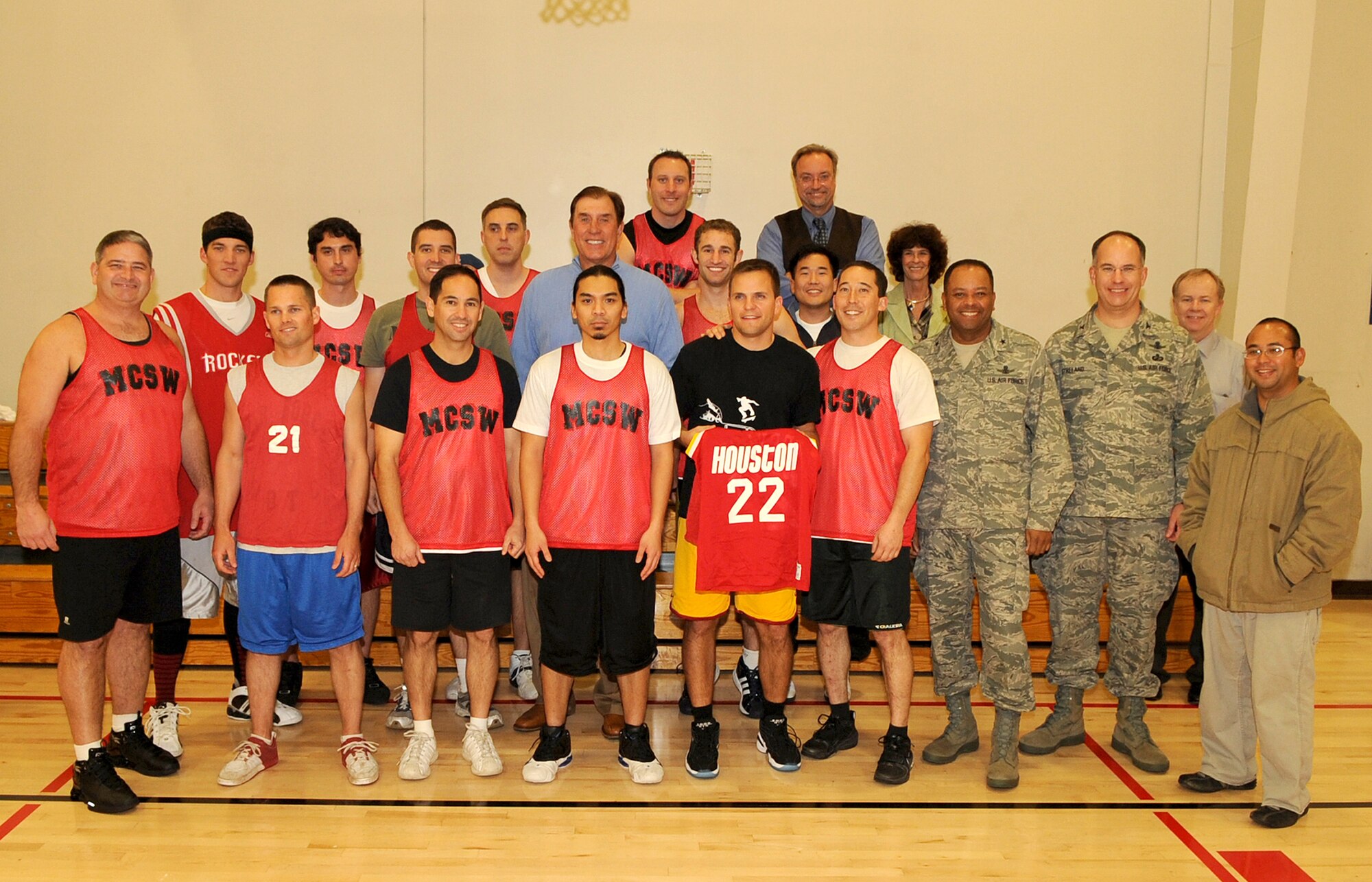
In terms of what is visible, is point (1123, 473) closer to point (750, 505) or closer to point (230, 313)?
point (750, 505)

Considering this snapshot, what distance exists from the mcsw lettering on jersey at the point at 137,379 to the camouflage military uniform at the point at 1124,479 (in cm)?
341

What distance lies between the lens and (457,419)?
12.1ft

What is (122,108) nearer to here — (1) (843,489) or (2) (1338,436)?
(1) (843,489)

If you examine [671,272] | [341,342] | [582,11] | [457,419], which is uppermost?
[582,11]

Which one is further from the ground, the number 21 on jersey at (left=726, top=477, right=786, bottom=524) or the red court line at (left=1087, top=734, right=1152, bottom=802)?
the number 21 on jersey at (left=726, top=477, right=786, bottom=524)

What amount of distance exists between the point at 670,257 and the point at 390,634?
244cm

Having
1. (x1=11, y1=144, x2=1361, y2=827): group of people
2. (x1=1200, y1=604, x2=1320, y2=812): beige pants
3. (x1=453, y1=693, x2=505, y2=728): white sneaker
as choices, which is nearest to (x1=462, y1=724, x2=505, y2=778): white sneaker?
(x1=11, y1=144, x2=1361, y2=827): group of people

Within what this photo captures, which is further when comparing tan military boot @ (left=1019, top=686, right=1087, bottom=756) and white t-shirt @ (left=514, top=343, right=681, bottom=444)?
tan military boot @ (left=1019, top=686, right=1087, bottom=756)

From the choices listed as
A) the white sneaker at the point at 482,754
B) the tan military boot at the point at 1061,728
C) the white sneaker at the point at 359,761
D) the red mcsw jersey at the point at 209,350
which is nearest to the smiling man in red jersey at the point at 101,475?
the red mcsw jersey at the point at 209,350

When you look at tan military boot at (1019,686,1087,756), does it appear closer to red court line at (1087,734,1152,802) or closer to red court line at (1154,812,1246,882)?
red court line at (1087,734,1152,802)

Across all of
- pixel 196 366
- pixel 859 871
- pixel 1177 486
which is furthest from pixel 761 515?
pixel 196 366

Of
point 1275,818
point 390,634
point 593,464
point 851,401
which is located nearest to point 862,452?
point 851,401

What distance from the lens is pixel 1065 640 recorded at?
4102 mm

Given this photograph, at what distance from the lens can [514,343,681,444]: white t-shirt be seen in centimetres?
366
